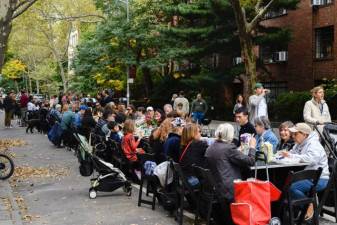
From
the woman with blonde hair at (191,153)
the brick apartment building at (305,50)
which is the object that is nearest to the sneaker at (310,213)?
the woman with blonde hair at (191,153)

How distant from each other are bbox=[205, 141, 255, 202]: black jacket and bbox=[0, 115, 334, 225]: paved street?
1511 mm

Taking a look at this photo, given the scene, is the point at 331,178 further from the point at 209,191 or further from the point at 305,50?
the point at 305,50

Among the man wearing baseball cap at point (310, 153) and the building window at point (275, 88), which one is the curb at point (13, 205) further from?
the building window at point (275, 88)

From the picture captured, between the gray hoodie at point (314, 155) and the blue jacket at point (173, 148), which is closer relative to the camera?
the gray hoodie at point (314, 155)

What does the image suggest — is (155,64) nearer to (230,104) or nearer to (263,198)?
(230,104)

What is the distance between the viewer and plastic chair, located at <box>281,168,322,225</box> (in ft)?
22.4

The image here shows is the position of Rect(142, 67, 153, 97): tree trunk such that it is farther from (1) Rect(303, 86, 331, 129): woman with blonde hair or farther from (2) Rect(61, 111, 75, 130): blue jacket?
(1) Rect(303, 86, 331, 129): woman with blonde hair

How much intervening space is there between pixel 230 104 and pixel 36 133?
41.1 ft

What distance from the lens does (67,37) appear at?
195 ft

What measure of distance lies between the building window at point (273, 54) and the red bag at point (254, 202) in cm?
2601

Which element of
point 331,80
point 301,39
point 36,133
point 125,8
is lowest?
point 36,133

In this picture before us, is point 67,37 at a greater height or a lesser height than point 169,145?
greater

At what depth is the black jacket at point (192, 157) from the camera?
8211mm

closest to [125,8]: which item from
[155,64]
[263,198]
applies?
[155,64]
